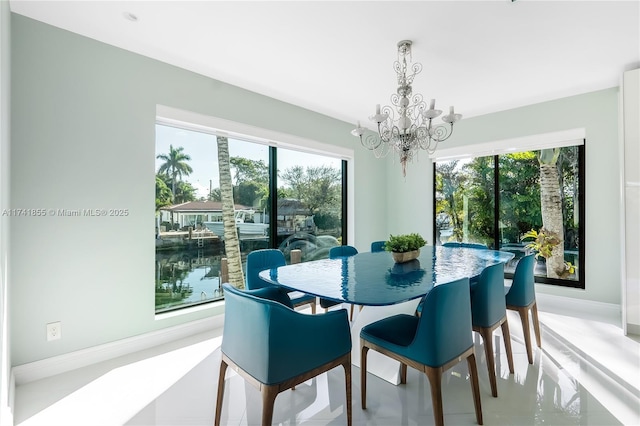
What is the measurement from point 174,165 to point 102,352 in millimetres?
1719

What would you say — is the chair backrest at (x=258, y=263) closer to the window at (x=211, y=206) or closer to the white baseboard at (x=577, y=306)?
the window at (x=211, y=206)

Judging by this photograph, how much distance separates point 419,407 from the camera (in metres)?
1.84

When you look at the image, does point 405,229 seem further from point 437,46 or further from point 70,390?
point 70,390

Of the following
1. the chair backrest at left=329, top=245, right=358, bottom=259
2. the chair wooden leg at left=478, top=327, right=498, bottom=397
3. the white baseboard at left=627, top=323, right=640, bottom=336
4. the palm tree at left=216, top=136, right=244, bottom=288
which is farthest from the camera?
the palm tree at left=216, top=136, right=244, bottom=288

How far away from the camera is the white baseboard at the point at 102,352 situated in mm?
2141

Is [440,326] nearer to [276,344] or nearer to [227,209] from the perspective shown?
[276,344]

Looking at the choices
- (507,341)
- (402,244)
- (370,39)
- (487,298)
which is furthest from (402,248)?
(370,39)

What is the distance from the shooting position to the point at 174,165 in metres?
3.02

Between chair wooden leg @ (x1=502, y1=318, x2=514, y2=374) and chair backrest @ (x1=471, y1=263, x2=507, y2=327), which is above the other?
chair backrest @ (x1=471, y1=263, x2=507, y2=327)

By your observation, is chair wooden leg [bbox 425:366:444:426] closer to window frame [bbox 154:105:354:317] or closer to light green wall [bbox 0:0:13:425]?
light green wall [bbox 0:0:13:425]

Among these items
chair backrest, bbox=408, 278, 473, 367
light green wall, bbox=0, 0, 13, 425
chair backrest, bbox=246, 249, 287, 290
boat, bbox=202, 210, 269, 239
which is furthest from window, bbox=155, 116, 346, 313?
chair backrest, bbox=408, 278, 473, 367

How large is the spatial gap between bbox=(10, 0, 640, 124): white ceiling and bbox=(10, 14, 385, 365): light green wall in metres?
0.22

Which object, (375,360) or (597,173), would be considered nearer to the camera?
(375,360)

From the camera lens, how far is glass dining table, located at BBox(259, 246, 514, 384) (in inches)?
61.7
